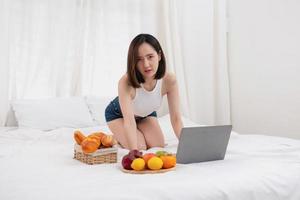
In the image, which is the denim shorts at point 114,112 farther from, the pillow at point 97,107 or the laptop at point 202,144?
the laptop at point 202,144

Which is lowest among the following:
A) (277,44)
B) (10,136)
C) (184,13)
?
(10,136)

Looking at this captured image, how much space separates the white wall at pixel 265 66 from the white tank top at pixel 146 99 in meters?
1.52

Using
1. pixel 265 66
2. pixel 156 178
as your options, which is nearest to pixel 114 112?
pixel 156 178

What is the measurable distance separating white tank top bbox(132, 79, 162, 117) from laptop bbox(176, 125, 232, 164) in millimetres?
628

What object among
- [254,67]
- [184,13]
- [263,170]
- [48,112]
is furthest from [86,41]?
[263,170]

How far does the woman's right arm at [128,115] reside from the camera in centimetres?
226

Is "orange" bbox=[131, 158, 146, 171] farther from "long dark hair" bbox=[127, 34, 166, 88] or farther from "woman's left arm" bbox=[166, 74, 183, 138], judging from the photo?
"woman's left arm" bbox=[166, 74, 183, 138]

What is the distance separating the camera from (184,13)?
4152 mm

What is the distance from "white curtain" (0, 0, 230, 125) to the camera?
11.2ft

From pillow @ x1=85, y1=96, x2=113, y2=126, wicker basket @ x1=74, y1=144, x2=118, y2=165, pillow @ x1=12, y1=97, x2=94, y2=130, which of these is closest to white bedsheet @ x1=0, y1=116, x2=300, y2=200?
wicker basket @ x1=74, y1=144, x2=118, y2=165

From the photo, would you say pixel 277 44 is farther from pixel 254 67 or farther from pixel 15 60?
pixel 15 60

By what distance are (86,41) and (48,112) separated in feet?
2.67

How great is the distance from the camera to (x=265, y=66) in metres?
3.76

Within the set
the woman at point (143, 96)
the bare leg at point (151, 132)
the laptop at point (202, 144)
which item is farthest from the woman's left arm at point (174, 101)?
the laptop at point (202, 144)
